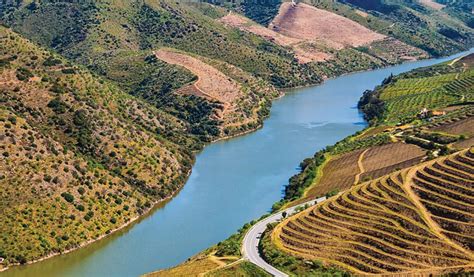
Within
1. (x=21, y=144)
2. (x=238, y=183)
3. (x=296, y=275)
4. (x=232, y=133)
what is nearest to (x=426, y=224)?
(x=296, y=275)

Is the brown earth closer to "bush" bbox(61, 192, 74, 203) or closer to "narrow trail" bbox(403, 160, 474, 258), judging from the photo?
"bush" bbox(61, 192, 74, 203)

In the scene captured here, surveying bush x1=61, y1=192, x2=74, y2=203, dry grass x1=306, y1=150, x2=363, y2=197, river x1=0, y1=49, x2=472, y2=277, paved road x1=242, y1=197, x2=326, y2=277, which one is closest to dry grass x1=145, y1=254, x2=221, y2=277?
paved road x1=242, y1=197, x2=326, y2=277

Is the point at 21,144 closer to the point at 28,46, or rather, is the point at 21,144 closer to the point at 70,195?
the point at 70,195

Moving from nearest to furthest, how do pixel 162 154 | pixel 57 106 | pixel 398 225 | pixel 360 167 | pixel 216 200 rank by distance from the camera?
pixel 398 225 → pixel 216 200 → pixel 360 167 → pixel 57 106 → pixel 162 154

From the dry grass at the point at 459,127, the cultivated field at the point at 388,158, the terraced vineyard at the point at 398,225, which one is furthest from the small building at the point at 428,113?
the terraced vineyard at the point at 398,225

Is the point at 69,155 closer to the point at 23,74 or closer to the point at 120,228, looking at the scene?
the point at 120,228

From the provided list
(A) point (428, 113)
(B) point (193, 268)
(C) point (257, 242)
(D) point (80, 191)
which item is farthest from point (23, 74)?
(A) point (428, 113)
